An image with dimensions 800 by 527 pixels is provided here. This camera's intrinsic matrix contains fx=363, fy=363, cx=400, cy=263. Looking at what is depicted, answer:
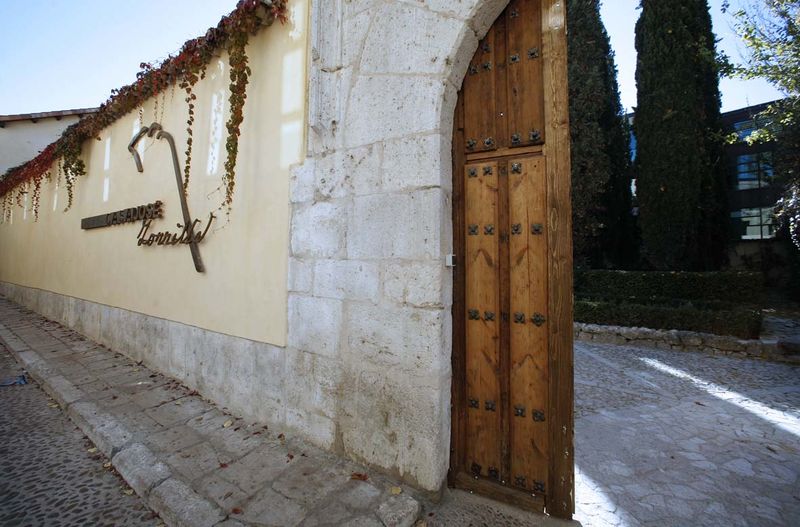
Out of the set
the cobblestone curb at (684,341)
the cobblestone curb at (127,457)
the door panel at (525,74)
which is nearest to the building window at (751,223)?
the cobblestone curb at (684,341)

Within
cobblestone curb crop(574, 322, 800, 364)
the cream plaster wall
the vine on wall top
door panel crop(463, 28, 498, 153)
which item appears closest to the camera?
door panel crop(463, 28, 498, 153)

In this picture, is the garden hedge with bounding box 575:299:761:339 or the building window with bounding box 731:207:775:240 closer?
the garden hedge with bounding box 575:299:761:339

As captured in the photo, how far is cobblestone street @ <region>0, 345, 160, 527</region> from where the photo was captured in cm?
208

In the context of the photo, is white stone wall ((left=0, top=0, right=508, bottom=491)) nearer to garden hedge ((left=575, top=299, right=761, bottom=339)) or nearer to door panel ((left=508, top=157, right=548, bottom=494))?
door panel ((left=508, top=157, right=548, bottom=494))

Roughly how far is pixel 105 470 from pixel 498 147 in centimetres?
343

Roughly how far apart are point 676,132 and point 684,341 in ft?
18.0

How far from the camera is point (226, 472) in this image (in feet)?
7.66

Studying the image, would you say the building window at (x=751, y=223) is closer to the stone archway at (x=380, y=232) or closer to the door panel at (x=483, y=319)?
the door panel at (x=483, y=319)

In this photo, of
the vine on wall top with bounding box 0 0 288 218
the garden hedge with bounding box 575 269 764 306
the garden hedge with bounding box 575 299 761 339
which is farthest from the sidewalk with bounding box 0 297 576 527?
the garden hedge with bounding box 575 269 764 306

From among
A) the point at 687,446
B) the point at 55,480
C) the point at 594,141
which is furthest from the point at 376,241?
the point at 594,141

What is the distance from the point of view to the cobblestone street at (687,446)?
209cm

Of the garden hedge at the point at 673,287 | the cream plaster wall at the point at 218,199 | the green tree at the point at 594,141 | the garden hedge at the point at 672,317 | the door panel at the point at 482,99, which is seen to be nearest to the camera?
the door panel at the point at 482,99

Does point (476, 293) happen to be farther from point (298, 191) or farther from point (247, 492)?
point (247, 492)

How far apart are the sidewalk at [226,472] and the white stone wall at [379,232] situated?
16 cm
